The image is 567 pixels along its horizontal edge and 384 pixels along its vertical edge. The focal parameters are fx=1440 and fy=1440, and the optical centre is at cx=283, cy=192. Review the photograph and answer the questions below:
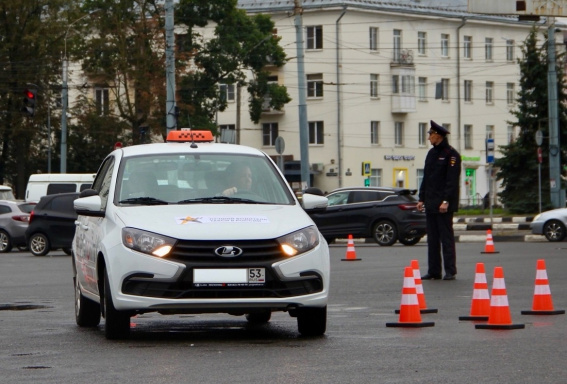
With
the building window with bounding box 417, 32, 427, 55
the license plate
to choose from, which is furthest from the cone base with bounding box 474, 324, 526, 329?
the building window with bounding box 417, 32, 427, 55

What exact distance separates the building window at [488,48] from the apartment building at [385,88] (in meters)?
0.06

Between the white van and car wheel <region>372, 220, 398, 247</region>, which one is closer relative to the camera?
car wheel <region>372, 220, 398, 247</region>

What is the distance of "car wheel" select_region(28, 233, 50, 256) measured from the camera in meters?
35.0

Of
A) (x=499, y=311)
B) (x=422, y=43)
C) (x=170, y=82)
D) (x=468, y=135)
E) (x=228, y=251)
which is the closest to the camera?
(x=228, y=251)

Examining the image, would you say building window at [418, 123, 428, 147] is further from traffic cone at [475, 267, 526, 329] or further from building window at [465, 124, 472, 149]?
traffic cone at [475, 267, 526, 329]

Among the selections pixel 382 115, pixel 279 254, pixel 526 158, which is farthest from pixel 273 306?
pixel 382 115

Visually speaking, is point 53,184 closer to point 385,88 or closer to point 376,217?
point 376,217

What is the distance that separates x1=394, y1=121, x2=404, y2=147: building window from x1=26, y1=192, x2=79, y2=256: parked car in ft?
170

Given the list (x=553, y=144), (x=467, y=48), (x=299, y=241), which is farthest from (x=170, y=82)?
(x=467, y=48)

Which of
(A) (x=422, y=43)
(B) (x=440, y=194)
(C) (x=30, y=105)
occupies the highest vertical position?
(A) (x=422, y=43)

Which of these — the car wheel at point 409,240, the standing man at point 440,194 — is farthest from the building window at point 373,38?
the standing man at point 440,194

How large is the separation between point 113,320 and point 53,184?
36247 millimetres

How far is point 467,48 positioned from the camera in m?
88.7

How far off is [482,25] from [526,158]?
28.2 metres
